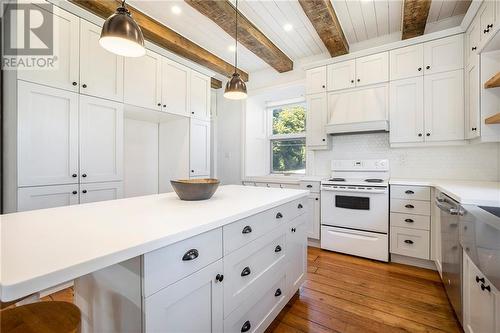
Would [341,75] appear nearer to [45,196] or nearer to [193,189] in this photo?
[193,189]

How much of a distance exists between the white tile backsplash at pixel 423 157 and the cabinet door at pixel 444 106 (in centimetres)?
31

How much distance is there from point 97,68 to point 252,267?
2.47m

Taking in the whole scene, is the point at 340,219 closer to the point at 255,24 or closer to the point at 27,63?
the point at 255,24

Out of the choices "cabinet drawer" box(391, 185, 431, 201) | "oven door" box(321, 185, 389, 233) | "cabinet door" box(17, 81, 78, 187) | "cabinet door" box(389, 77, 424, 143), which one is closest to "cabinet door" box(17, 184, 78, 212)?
"cabinet door" box(17, 81, 78, 187)

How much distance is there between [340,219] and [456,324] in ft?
4.62

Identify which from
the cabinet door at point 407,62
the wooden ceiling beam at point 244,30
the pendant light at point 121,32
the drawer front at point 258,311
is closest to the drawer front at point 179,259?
the drawer front at point 258,311

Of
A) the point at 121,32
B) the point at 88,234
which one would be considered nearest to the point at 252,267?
the point at 88,234

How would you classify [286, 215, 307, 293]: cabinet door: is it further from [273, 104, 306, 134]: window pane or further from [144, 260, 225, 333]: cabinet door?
[273, 104, 306, 134]: window pane

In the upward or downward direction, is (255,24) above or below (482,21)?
above

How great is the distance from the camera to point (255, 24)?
2.98m

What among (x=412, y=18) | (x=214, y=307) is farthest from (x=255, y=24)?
(x=214, y=307)

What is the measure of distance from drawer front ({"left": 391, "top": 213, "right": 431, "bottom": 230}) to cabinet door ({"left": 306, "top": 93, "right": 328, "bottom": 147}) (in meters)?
1.33

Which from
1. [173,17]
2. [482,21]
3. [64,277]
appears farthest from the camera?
[173,17]

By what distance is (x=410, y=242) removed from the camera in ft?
8.54
